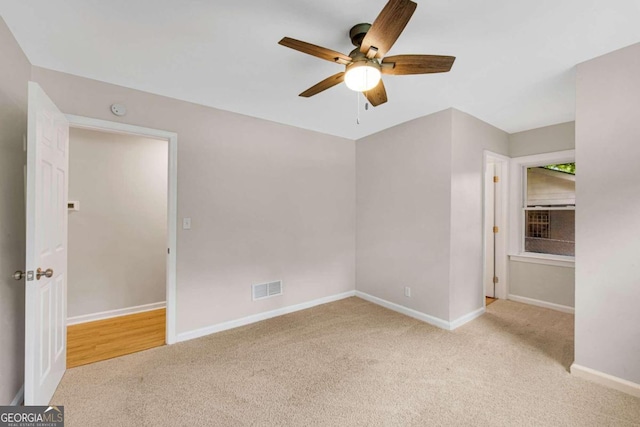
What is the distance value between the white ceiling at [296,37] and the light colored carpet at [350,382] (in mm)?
2414

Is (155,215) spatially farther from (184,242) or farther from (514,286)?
(514,286)

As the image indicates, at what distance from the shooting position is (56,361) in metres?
2.01

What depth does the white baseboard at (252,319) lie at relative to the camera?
2817mm

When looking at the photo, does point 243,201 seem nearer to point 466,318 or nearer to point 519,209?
point 466,318

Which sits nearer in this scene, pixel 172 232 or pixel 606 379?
pixel 606 379

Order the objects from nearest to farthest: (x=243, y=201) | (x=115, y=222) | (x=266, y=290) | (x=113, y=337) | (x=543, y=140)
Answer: (x=113, y=337)
(x=243, y=201)
(x=266, y=290)
(x=115, y=222)
(x=543, y=140)

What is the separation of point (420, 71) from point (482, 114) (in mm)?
1932

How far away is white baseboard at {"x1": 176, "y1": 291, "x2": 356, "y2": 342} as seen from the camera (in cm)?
282

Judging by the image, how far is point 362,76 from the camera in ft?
5.58

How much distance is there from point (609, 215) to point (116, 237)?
4883 millimetres

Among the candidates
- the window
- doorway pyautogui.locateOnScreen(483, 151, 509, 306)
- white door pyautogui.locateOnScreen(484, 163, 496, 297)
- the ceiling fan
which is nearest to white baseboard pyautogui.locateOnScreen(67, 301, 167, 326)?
the ceiling fan

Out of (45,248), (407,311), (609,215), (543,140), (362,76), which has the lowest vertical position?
(407,311)

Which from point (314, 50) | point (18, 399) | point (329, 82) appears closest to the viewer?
point (314, 50)

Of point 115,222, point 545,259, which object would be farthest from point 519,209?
point 115,222
